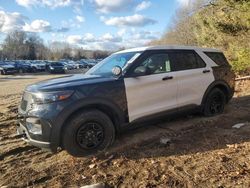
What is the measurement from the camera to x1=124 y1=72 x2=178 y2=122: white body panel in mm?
5340

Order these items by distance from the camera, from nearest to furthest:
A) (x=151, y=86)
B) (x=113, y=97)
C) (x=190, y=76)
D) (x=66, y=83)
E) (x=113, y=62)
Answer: (x=66, y=83), (x=113, y=97), (x=151, y=86), (x=113, y=62), (x=190, y=76)

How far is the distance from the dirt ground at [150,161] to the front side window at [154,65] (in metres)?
1.22

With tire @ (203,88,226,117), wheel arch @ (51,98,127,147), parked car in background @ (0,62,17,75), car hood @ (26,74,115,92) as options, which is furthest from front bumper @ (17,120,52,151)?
parked car in background @ (0,62,17,75)

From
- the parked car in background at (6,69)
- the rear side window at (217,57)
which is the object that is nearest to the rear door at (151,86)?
the rear side window at (217,57)

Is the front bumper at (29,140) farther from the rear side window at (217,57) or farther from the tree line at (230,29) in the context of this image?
the tree line at (230,29)

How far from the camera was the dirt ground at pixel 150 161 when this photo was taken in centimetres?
405

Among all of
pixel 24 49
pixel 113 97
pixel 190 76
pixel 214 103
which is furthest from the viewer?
pixel 24 49

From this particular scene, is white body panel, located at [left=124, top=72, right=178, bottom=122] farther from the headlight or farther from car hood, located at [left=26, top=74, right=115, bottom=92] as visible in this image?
the headlight

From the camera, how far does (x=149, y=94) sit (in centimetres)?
555

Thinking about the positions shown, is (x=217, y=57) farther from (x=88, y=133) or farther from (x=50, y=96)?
(x=50, y=96)

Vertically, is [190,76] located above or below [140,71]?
below

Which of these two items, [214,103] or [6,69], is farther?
[6,69]

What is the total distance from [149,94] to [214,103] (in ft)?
7.53

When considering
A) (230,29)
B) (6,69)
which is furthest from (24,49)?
(230,29)
